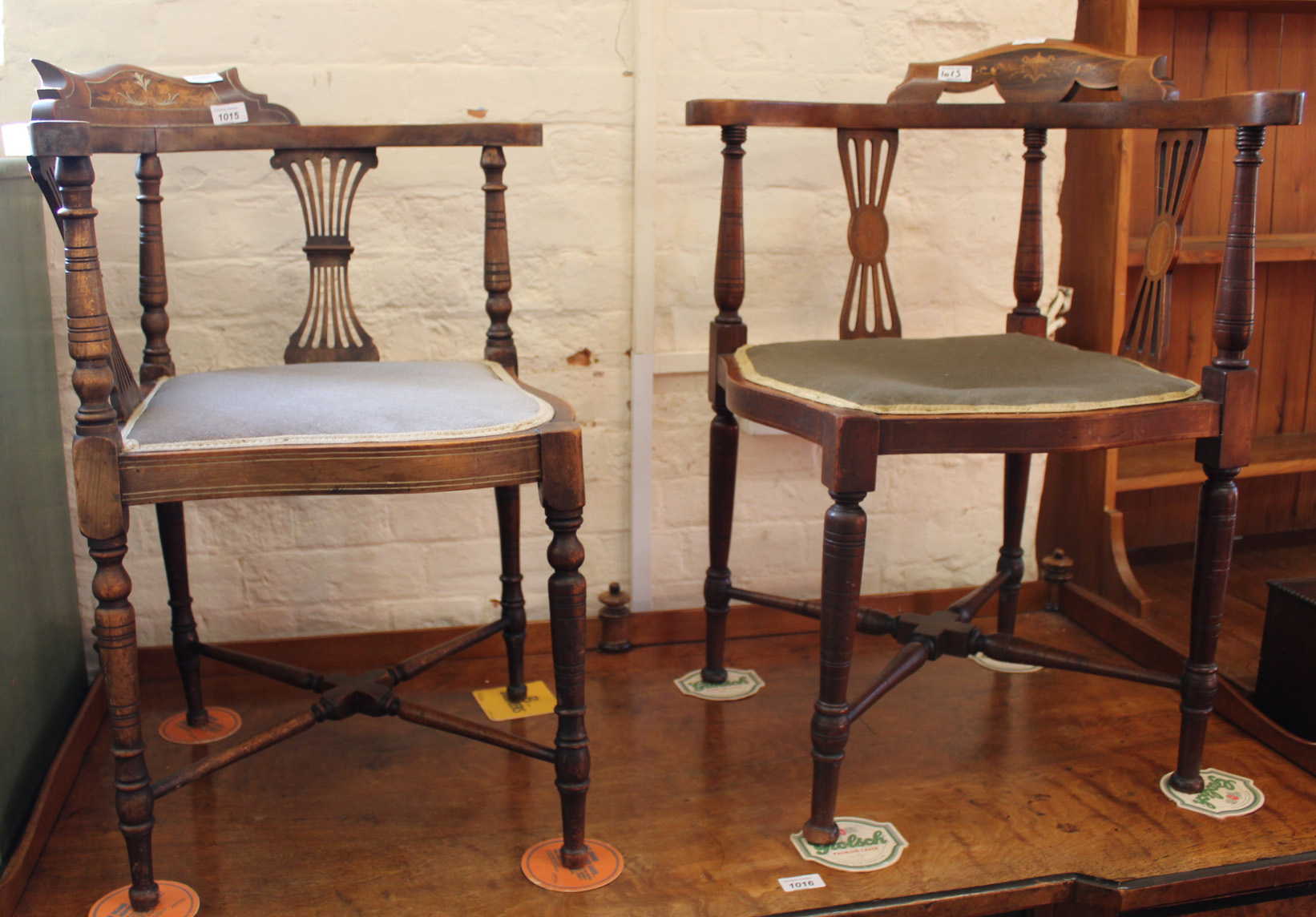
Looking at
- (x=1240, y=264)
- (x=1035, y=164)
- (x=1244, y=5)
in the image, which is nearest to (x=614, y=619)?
(x=1035, y=164)

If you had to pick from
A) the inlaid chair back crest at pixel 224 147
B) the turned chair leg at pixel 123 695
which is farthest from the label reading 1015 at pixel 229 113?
the turned chair leg at pixel 123 695

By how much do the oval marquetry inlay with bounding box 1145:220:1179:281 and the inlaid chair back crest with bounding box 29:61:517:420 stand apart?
2.82 ft

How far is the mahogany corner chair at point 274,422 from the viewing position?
1.15 m

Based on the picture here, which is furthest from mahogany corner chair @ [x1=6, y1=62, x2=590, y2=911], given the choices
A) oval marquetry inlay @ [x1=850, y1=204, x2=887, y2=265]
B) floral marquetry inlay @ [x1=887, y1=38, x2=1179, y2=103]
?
floral marquetry inlay @ [x1=887, y1=38, x2=1179, y2=103]

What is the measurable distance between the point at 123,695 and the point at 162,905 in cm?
27

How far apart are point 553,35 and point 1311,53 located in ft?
5.24

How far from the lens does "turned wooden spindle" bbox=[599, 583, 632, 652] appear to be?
198 centimetres

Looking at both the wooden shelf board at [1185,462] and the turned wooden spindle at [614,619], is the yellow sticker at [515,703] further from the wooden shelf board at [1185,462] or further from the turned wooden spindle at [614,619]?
the wooden shelf board at [1185,462]

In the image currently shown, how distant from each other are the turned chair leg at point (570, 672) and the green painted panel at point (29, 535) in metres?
0.64

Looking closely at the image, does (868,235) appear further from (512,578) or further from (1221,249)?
(1221,249)

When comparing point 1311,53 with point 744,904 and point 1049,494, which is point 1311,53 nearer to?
point 1049,494

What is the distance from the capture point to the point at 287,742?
1675mm

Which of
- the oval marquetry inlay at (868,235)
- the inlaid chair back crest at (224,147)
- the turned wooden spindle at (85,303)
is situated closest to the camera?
the turned wooden spindle at (85,303)

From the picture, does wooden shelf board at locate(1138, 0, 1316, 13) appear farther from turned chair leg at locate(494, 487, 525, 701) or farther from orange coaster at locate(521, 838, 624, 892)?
orange coaster at locate(521, 838, 624, 892)
